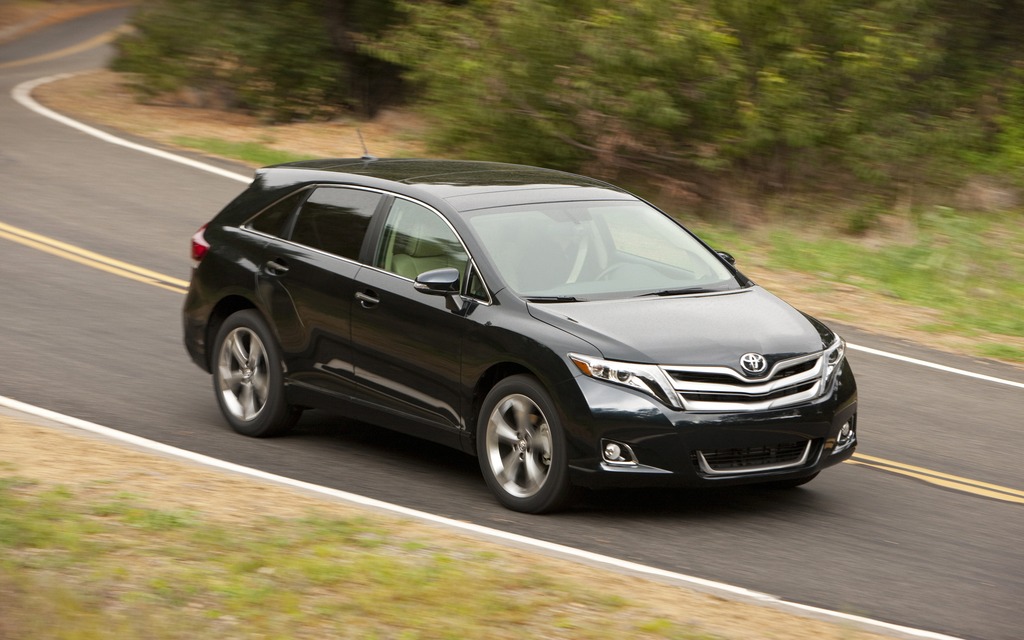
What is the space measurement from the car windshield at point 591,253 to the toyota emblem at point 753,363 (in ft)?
2.80

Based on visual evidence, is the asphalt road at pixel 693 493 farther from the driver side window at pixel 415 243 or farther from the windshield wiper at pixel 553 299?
the driver side window at pixel 415 243

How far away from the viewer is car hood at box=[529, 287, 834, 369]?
6938mm

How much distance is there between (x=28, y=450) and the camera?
765 cm

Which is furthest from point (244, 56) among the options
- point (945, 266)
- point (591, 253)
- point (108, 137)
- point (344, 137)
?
point (591, 253)

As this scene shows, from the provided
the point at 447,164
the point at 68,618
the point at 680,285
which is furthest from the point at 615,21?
the point at 68,618

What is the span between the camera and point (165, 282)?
1283 centimetres

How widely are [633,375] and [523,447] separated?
746 millimetres

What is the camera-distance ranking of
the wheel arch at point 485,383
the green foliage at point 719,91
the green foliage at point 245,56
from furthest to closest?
the green foliage at point 245,56, the green foliage at point 719,91, the wheel arch at point 485,383

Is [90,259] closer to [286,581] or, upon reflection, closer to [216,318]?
[216,318]

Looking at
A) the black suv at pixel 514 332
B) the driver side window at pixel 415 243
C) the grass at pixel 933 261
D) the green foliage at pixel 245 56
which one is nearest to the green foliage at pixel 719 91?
the grass at pixel 933 261

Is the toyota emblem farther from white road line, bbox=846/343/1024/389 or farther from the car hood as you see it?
white road line, bbox=846/343/1024/389

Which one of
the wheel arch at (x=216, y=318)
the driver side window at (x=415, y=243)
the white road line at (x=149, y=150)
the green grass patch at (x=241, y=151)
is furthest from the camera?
the green grass patch at (x=241, y=151)

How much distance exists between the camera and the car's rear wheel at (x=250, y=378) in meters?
8.65

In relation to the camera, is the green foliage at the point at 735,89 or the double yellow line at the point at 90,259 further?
the green foliage at the point at 735,89
